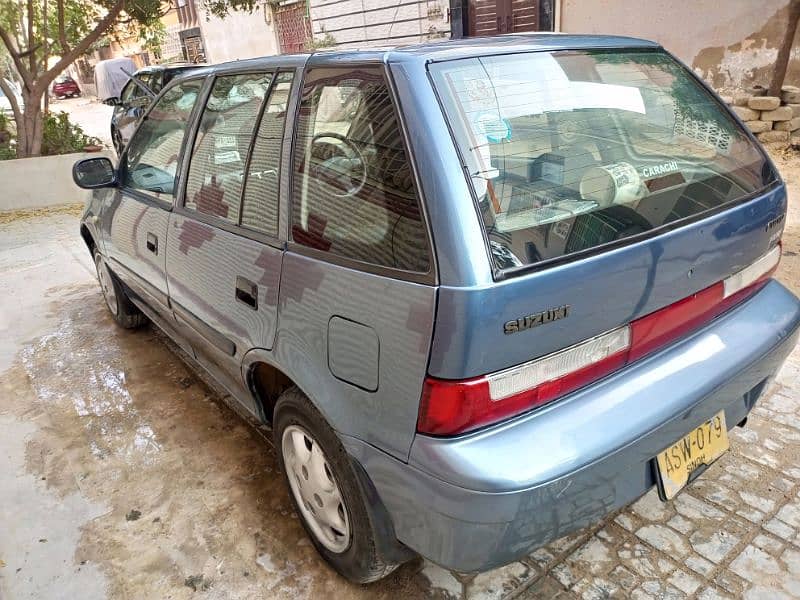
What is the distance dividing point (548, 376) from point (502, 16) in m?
9.86

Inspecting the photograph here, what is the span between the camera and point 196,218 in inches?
91.8

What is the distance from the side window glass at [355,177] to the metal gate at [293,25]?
1385 cm

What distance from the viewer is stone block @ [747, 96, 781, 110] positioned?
21.1ft

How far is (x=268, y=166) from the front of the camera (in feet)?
6.26

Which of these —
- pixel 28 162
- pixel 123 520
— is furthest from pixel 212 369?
pixel 28 162

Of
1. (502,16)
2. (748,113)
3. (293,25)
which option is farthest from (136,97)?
(748,113)

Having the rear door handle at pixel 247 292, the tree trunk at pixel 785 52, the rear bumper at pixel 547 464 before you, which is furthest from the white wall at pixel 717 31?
the rear door handle at pixel 247 292

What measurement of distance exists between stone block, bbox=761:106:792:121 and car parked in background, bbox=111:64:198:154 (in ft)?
24.7

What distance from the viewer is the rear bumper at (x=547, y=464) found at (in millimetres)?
1339

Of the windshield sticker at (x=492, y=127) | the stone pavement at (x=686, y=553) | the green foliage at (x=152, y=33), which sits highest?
the green foliage at (x=152, y=33)

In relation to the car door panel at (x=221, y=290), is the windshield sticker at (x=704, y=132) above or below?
above

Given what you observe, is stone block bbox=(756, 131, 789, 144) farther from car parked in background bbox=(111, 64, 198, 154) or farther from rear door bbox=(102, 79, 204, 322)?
car parked in background bbox=(111, 64, 198, 154)

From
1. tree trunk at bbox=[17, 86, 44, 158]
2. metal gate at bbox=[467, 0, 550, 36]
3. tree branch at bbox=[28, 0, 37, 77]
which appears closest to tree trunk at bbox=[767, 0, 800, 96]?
metal gate at bbox=[467, 0, 550, 36]

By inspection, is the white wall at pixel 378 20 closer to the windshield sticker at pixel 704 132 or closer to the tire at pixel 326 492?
the windshield sticker at pixel 704 132
